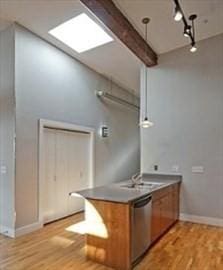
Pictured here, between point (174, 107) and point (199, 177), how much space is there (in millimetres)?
1607

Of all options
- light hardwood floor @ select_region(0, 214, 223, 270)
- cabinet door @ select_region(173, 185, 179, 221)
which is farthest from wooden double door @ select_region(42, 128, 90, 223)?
cabinet door @ select_region(173, 185, 179, 221)

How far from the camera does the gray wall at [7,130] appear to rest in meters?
4.45

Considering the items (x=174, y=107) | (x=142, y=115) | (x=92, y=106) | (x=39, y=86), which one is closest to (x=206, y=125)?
(x=174, y=107)

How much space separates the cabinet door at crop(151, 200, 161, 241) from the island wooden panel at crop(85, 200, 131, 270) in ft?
3.08

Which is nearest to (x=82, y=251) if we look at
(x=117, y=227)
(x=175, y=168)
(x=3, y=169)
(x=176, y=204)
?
(x=117, y=227)

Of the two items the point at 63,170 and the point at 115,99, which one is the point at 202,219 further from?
the point at 115,99

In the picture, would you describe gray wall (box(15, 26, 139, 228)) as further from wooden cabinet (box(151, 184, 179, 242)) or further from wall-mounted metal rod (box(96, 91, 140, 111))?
wooden cabinet (box(151, 184, 179, 242))

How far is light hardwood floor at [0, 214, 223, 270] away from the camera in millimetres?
3267

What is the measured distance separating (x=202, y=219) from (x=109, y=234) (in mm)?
2874

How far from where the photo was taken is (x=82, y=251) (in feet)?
12.1

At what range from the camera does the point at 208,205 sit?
17.1ft

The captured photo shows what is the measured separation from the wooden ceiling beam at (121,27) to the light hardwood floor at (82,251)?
3.51m

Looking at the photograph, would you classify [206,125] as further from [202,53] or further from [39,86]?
[39,86]

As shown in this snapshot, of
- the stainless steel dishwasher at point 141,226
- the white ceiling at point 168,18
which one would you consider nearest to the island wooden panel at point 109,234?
the stainless steel dishwasher at point 141,226
